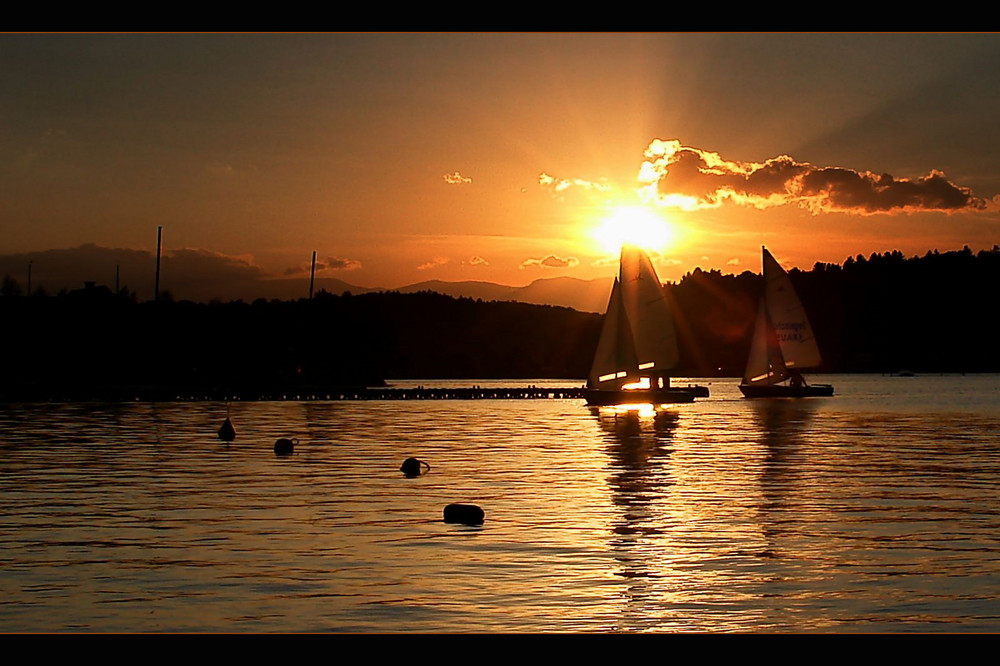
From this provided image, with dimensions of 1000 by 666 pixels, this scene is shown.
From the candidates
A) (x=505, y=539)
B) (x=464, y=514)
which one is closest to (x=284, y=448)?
(x=464, y=514)

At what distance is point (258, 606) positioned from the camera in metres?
22.1

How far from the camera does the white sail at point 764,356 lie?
140 meters

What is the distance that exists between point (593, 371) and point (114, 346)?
96.9 m

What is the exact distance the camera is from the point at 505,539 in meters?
30.8

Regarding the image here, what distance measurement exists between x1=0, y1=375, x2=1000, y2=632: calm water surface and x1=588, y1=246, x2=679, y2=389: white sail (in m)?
49.2

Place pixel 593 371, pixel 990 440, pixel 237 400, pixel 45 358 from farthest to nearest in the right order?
pixel 45 358 < pixel 237 400 < pixel 593 371 < pixel 990 440

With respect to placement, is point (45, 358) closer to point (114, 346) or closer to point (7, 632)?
point (114, 346)

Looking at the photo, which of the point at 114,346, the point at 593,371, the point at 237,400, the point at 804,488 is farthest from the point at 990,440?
the point at 114,346

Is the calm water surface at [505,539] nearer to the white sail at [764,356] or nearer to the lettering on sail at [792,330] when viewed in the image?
the white sail at [764,356]

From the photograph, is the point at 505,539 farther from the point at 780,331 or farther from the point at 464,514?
the point at 780,331

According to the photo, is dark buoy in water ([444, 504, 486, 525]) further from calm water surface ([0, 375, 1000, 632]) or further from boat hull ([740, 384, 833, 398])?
boat hull ([740, 384, 833, 398])

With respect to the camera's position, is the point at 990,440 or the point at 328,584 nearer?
the point at 328,584

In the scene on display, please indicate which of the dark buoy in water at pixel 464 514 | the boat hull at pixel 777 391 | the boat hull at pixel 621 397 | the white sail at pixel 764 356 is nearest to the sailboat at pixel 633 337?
the boat hull at pixel 621 397
